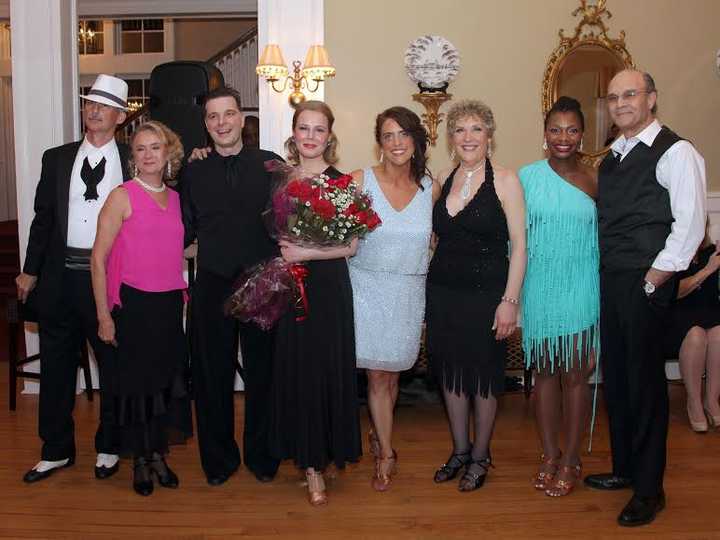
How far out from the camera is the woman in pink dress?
315cm

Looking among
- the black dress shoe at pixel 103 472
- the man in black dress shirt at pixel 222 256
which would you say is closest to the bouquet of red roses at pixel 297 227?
the man in black dress shirt at pixel 222 256

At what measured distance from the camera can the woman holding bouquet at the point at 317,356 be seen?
309cm

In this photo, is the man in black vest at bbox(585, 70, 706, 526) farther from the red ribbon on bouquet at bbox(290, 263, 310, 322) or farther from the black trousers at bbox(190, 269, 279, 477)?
the black trousers at bbox(190, 269, 279, 477)

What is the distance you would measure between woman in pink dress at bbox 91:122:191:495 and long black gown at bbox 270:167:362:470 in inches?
19.5

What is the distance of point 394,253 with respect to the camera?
3145 mm

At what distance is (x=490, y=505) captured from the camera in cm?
317

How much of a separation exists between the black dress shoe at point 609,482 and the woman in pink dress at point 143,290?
5.96ft

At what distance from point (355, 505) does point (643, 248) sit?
1536 mm

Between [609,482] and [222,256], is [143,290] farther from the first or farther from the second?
[609,482]

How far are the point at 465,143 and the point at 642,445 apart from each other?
1.38m

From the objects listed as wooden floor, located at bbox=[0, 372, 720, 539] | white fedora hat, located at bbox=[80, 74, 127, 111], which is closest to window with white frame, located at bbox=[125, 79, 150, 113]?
white fedora hat, located at bbox=[80, 74, 127, 111]

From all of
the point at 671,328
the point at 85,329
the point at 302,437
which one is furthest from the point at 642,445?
the point at 85,329

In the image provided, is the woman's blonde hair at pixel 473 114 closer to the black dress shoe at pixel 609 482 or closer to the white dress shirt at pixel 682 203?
the white dress shirt at pixel 682 203

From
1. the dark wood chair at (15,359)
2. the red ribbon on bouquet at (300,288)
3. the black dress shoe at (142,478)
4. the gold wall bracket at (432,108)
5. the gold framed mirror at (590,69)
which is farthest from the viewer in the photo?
the gold framed mirror at (590,69)
